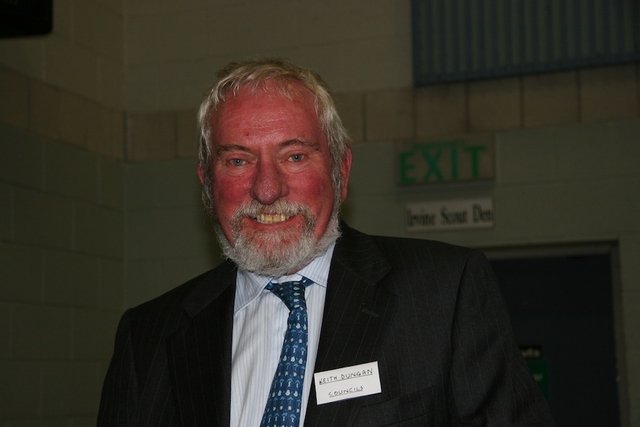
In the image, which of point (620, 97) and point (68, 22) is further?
point (68, 22)

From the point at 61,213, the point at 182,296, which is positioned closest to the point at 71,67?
the point at 61,213

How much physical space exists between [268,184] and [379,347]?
1.24ft

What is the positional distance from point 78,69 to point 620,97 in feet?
8.16

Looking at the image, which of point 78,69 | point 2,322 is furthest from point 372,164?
→ point 2,322

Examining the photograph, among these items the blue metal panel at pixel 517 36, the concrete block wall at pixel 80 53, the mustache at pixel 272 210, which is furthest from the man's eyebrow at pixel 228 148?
the blue metal panel at pixel 517 36

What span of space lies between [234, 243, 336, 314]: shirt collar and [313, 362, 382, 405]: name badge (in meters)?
0.26

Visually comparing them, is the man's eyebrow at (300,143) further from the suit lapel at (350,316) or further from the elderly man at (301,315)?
the suit lapel at (350,316)

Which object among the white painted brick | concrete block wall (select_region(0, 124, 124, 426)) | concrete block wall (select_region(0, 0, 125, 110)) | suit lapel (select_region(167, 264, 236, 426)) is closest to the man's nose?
suit lapel (select_region(167, 264, 236, 426))

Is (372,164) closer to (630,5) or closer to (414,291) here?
(630,5)

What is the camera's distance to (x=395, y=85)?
4.18 m

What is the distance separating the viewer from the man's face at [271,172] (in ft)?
5.82

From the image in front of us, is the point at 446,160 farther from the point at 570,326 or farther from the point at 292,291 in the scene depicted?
the point at 292,291

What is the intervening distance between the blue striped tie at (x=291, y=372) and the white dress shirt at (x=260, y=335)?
2 centimetres

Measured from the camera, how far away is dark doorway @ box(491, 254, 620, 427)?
4020 mm
